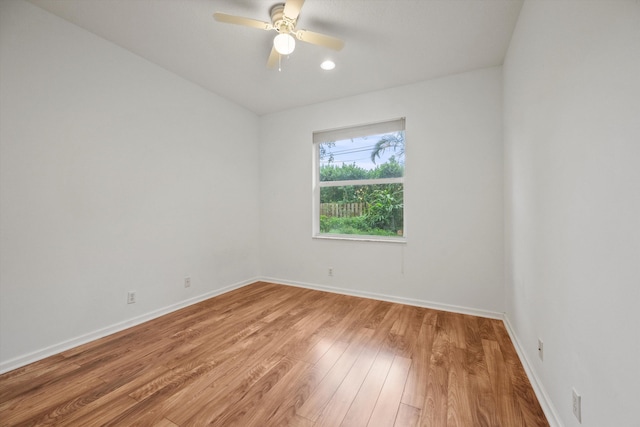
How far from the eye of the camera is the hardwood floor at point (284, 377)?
1.41 meters

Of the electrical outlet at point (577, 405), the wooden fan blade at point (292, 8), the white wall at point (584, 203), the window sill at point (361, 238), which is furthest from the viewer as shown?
the window sill at point (361, 238)

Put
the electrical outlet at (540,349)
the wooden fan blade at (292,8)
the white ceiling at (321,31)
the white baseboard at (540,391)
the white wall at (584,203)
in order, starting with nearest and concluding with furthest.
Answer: the white wall at (584,203), the white baseboard at (540,391), the electrical outlet at (540,349), the wooden fan blade at (292,8), the white ceiling at (321,31)

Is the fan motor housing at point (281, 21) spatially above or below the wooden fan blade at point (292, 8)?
above

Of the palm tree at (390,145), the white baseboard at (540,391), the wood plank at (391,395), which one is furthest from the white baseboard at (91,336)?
the white baseboard at (540,391)

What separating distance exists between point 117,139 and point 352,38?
7.99 feet

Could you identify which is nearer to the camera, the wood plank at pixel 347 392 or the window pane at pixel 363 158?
the wood plank at pixel 347 392

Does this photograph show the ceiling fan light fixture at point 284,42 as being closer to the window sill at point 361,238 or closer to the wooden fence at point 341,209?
the wooden fence at point 341,209

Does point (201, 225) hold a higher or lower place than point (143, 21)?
lower

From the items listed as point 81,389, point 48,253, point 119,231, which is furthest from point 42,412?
point 119,231

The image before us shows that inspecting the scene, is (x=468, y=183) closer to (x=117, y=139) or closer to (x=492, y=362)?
(x=492, y=362)

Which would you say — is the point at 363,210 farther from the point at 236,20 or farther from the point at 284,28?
the point at 236,20

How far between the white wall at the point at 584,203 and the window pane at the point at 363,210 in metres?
1.64

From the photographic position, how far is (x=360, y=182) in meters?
3.65

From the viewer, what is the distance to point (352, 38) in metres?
2.36
